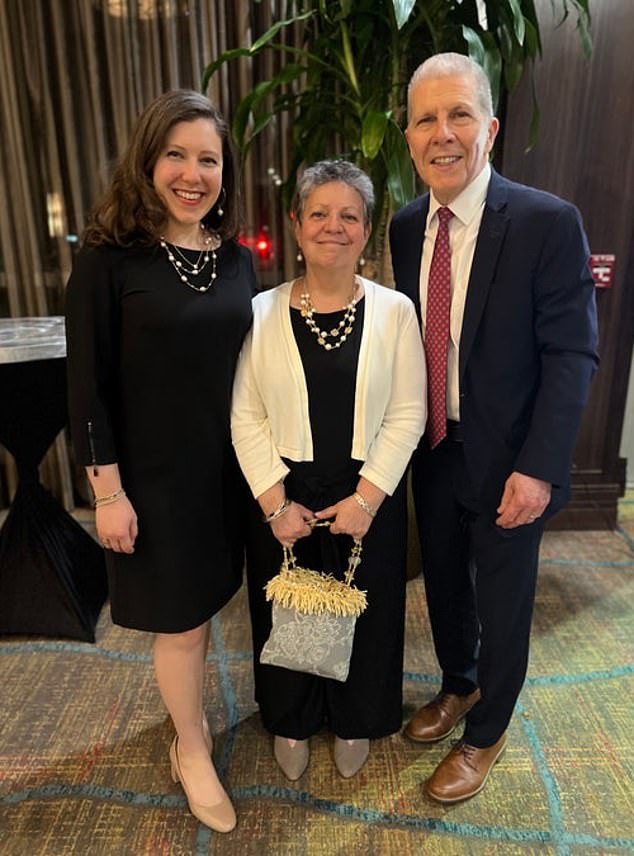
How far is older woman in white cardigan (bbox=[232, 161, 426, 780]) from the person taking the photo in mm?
1285

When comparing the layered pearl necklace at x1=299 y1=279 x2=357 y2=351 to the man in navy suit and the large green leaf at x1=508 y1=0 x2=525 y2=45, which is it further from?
the large green leaf at x1=508 y1=0 x2=525 y2=45

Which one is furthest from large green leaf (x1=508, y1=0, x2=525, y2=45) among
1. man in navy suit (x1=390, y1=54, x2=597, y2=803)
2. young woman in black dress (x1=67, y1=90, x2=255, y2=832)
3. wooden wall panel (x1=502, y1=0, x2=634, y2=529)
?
young woman in black dress (x1=67, y1=90, x2=255, y2=832)

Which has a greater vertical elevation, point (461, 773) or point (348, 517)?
point (348, 517)

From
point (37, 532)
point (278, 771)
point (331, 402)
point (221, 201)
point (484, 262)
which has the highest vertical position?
point (221, 201)

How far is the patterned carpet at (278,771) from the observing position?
55.4 inches

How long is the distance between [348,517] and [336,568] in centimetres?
15

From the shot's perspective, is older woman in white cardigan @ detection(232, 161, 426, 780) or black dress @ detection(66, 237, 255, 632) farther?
older woman in white cardigan @ detection(232, 161, 426, 780)

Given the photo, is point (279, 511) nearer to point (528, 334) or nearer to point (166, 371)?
point (166, 371)

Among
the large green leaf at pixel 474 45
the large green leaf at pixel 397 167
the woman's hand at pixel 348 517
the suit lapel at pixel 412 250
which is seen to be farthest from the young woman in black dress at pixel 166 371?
the large green leaf at pixel 474 45

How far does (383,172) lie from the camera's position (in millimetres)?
2164

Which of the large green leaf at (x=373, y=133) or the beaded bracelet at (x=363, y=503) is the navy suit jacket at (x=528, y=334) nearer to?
the beaded bracelet at (x=363, y=503)

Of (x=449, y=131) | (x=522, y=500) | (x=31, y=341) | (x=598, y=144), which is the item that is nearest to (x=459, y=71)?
(x=449, y=131)

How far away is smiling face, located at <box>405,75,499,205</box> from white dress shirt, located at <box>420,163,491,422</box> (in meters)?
0.02

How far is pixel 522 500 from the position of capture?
1.31 metres
